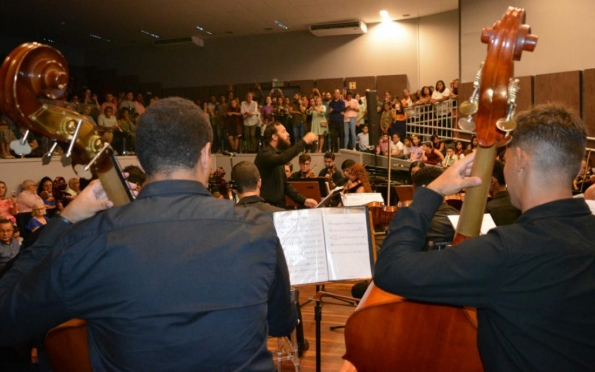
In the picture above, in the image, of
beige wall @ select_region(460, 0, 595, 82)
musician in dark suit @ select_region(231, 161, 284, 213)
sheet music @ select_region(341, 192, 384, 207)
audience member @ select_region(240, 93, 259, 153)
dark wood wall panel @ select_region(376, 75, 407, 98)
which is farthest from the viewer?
dark wood wall panel @ select_region(376, 75, 407, 98)

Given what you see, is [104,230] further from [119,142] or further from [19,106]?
[119,142]

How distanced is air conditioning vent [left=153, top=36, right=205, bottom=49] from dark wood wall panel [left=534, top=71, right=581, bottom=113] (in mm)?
10802

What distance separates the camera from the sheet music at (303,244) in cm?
287

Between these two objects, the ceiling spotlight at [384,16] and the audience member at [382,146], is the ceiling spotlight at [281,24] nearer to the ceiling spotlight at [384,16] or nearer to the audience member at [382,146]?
the ceiling spotlight at [384,16]

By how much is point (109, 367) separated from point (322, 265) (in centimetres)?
163

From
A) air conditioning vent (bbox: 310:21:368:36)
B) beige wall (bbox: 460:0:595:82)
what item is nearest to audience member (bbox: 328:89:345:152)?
air conditioning vent (bbox: 310:21:368:36)

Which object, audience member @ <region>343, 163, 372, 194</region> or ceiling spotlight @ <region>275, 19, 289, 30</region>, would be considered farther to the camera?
ceiling spotlight @ <region>275, 19, 289, 30</region>

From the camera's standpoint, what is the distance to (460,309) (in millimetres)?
1737

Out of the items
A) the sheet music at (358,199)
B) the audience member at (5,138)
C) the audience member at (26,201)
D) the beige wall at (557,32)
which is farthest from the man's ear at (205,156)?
the beige wall at (557,32)

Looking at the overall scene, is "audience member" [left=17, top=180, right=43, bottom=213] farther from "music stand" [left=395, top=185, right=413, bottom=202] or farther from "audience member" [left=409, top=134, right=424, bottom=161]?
"audience member" [left=409, top=134, right=424, bottom=161]

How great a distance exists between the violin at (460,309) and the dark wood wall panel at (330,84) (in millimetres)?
16052

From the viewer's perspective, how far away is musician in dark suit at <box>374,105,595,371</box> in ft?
4.56

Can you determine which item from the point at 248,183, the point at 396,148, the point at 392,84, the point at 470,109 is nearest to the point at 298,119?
the point at 396,148

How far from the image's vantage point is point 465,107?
154 centimetres
